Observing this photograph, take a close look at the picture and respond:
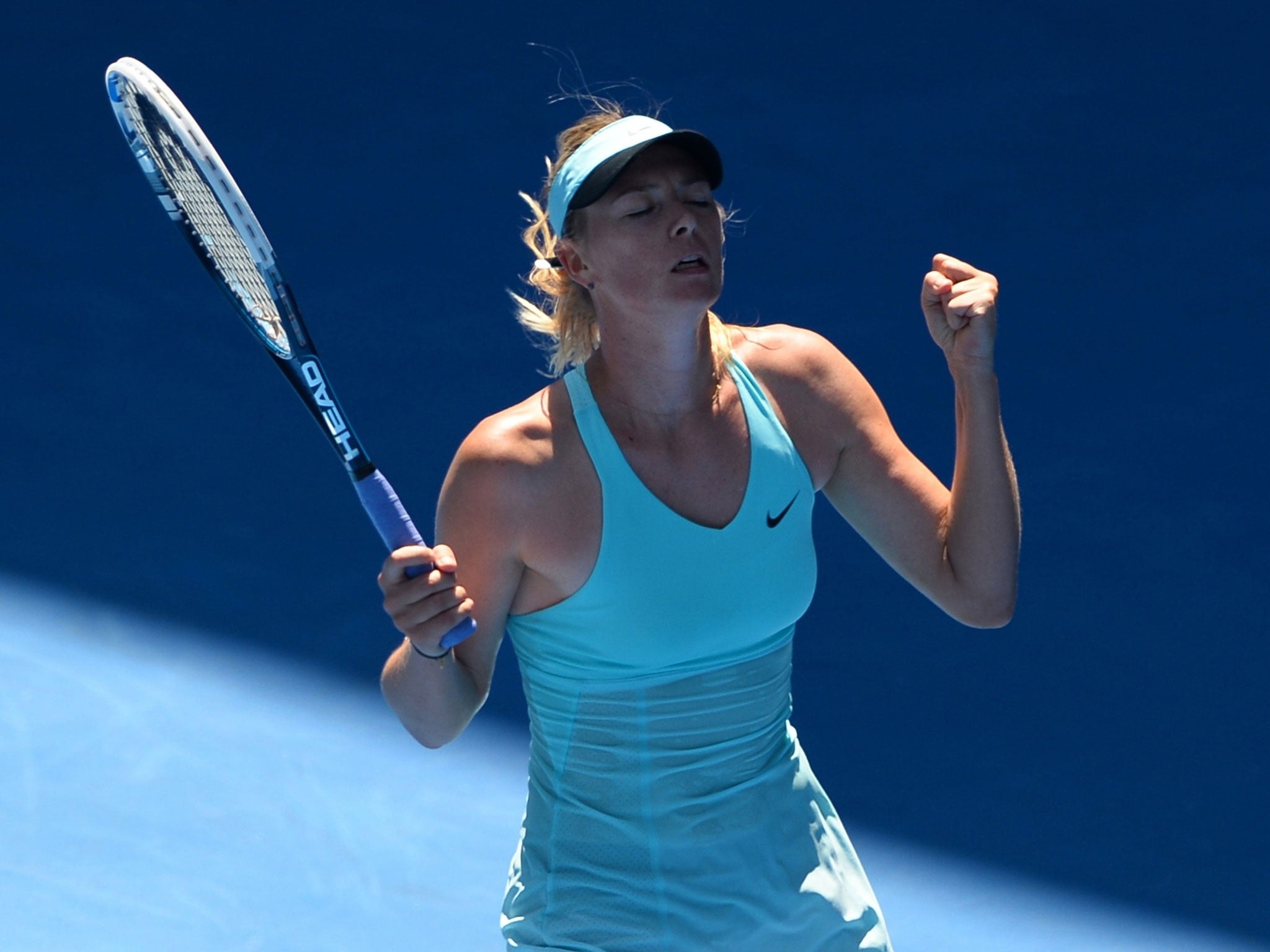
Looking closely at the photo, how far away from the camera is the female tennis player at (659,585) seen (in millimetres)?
2246

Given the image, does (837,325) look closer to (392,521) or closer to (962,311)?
(962,311)

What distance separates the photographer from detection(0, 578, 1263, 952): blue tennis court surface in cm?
345

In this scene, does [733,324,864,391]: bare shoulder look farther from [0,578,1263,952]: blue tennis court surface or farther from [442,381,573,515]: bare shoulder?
[0,578,1263,952]: blue tennis court surface

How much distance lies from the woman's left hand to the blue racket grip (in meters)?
0.75

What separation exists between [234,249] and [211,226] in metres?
0.05

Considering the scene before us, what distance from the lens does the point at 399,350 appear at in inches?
207

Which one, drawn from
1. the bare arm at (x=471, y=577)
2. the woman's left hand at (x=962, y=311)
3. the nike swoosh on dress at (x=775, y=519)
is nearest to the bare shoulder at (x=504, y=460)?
the bare arm at (x=471, y=577)

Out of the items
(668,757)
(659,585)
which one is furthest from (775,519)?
(668,757)

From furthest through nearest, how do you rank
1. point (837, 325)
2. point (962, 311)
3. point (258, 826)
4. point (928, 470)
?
point (837, 325) < point (258, 826) < point (928, 470) < point (962, 311)

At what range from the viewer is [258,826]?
12.3ft

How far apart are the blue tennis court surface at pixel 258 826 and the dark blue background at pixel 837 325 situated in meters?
0.10

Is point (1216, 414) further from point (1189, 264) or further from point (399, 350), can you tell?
point (399, 350)

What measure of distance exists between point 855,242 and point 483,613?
3.41 meters

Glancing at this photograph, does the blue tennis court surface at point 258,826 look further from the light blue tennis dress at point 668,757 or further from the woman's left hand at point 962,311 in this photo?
the woman's left hand at point 962,311
